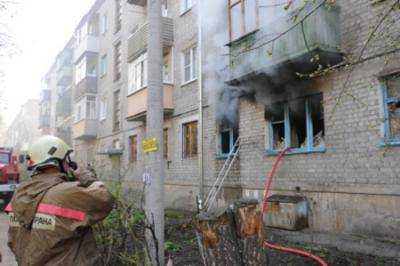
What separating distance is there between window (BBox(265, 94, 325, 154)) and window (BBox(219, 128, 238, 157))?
84.5 inches

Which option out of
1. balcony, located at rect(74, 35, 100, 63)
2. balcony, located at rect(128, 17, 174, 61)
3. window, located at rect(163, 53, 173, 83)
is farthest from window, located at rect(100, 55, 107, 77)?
window, located at rect(163, 53, 173, 83)

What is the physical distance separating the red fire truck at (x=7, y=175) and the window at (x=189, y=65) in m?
8.04

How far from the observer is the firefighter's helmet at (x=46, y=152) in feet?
9.70

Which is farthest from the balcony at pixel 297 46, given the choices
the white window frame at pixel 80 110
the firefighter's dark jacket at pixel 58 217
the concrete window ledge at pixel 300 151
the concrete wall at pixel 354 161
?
the white window frame at pixel 80 110

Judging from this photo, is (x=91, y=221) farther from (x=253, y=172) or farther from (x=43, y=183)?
(x=253, y=172)

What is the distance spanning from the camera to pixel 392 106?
7902 millimetres

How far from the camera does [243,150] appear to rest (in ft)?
38.3

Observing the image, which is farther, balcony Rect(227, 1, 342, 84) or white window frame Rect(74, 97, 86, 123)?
white window frame Rect(74, 97, 86, 123)

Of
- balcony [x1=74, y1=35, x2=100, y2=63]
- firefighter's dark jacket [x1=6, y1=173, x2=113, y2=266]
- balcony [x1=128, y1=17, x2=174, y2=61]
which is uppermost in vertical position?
balcony [x1=74, y1=35, x2=100, y2=63]

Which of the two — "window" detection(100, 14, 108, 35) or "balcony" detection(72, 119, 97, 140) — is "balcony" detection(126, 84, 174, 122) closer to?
"balcony" detection(72, 119, 97, 140)

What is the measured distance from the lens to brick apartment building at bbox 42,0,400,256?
7895 mm

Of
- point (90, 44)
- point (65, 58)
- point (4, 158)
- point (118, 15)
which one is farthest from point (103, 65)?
point (65, 58)

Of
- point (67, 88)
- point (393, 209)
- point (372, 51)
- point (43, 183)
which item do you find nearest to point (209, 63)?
point (372, 51)

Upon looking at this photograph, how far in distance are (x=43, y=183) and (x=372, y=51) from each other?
23.6 ft
